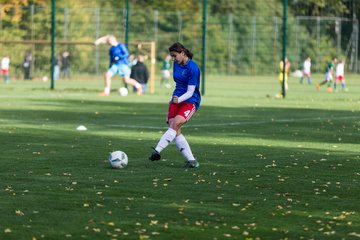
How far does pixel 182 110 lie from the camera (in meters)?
17.9

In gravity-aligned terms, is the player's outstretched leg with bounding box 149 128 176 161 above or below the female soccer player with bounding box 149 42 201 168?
below

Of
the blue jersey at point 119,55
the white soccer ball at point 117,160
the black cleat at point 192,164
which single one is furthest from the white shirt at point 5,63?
the white soccer ball at point 117,160

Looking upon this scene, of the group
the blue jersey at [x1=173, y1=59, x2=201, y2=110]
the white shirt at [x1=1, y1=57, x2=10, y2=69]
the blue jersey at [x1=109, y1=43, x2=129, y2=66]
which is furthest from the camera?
the white shirt at [x1=1, y1=57, x2=10, y2=69]

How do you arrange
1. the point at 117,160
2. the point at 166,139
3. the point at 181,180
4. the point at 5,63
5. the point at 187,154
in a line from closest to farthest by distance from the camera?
the point at 181,180 < the point at 117,160 < the point at 187,154 < the point at 166,139 < the point at 5,63

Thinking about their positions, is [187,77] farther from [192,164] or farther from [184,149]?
[192,164]

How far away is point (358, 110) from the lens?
119 ft

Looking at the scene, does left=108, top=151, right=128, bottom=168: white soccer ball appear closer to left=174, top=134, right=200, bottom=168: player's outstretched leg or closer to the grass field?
the grass field

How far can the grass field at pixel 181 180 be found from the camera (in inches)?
459

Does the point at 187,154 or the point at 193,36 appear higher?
the point at 193,36

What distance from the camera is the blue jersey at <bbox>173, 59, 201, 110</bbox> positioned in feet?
58.6

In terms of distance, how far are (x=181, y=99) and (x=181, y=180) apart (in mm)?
2401

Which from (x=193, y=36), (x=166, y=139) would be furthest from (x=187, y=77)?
(x=193, y=36)

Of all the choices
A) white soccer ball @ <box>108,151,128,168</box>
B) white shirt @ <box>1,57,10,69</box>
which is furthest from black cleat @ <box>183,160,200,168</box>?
white shirt @ <box>1,57,10,69</box>

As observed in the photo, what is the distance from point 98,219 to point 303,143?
11207mm
